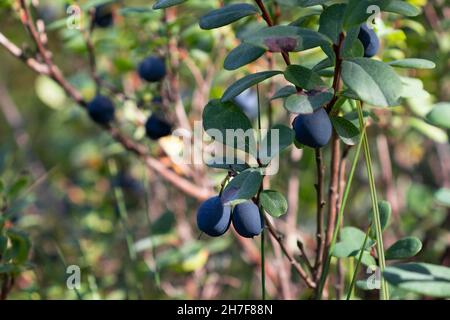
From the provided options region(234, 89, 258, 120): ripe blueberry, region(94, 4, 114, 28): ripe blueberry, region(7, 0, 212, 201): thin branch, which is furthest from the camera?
region(234, 89, 258, 120): ripe blueberry

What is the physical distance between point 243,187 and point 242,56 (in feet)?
0.58

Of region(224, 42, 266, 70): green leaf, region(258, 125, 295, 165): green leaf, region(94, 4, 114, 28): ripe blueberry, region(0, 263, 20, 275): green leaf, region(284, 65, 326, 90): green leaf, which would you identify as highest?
region(94, 4, 114, 28): ripe blueberry

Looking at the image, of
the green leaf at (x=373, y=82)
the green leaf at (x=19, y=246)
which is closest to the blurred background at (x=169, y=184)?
the green leaf at (x=19, y=246)

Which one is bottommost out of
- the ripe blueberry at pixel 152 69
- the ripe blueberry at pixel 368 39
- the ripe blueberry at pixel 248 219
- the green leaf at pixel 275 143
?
the ripe blueberry at pixel 248 219

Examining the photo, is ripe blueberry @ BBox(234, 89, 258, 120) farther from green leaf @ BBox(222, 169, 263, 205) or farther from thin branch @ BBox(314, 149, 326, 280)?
green leaf @ BBox(222, 169, 263, 205)

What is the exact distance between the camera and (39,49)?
1585mm

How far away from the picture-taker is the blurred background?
5.45 ft

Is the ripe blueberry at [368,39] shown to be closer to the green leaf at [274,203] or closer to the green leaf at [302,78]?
the green leaf at [302,78]

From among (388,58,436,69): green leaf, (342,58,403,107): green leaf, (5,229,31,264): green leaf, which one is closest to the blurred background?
(5,229,31,264): green leaf

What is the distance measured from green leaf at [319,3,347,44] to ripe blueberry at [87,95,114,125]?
34.8 inches

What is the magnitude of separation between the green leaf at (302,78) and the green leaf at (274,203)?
169 mm

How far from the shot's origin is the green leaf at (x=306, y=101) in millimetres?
813

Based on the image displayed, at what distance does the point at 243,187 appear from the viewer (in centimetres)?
87
